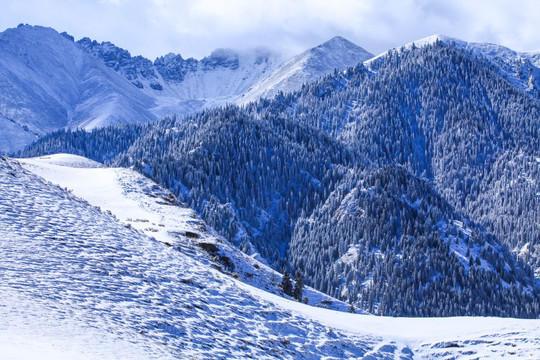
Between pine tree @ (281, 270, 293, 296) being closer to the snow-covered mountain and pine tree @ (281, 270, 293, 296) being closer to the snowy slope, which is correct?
the snowy slope

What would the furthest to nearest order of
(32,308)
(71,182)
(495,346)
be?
(71,182) < (495,346) < (32,308)

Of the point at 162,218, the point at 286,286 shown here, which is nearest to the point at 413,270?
the point at 286,286

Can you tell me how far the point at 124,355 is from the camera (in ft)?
57.1

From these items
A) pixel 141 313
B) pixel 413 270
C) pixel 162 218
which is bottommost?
pixel 141 313

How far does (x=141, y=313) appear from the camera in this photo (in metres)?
21.6

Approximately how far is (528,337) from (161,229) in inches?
1268

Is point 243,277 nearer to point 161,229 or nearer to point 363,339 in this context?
point 161,229

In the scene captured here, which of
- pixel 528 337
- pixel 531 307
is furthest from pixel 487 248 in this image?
pixel 528 337

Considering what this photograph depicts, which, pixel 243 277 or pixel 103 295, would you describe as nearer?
pixel 103 295

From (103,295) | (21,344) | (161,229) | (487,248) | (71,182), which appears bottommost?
(21,344)

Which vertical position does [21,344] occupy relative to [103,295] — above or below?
below

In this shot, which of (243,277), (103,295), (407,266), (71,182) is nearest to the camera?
(103,295)

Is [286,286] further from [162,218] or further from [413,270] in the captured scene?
[413,270]

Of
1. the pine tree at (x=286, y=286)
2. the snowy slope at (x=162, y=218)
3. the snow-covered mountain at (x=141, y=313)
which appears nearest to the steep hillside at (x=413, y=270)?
the snowy slope at (x=162, y=218)
